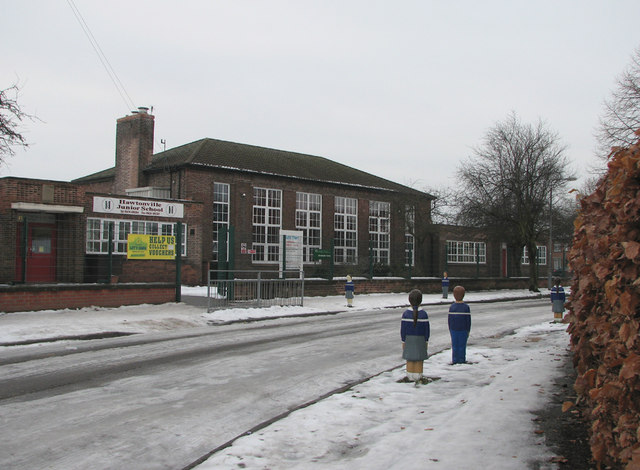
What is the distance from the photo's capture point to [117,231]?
25.8 meters

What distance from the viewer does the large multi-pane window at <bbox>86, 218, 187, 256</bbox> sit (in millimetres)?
24453

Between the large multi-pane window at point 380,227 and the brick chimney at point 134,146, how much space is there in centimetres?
1678

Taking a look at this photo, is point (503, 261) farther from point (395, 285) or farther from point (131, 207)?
point (131, 207)

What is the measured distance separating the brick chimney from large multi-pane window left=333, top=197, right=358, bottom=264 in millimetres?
13522

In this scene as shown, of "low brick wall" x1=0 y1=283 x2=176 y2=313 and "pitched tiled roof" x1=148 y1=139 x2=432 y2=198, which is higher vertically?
"pitched tiled roof" x1=148 y1=139 x2=432 y2=198

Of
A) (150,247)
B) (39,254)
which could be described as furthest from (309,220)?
(39,254)

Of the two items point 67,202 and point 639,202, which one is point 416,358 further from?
point 67,202

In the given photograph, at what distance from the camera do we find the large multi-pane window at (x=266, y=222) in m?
37.7

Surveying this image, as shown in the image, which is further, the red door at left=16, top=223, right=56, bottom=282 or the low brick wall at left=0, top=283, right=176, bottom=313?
the red door at left=16, top=223, right=56, bottom=282

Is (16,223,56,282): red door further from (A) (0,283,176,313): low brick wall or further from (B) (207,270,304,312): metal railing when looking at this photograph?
(B) (207,270,304,312): metal railing

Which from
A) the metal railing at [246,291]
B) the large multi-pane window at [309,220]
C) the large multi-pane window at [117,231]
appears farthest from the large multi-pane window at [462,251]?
the metal railing at [246,291]

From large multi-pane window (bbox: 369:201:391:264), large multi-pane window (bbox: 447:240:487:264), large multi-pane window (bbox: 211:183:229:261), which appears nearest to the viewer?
large multi-pane window (bbox: 211:183:229:261)

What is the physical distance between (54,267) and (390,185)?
106 feet

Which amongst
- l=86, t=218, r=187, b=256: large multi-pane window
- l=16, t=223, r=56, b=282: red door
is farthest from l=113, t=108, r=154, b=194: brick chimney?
l=16, t=223, r=56, b=282: red door
